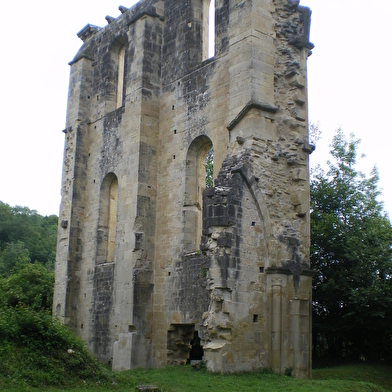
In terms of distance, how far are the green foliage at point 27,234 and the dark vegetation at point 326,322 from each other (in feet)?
61.1

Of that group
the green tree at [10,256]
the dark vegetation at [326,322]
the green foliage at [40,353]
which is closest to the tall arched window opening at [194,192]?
the dark vegetation at [326,322]

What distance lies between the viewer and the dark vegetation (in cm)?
1012

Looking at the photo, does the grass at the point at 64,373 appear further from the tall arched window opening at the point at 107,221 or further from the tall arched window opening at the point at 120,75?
the tall arched window opening at the point at 120,75

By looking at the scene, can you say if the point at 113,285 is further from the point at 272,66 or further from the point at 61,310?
the point at 272,66


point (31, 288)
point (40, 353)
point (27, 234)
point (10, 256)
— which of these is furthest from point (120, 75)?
point (27, 234)

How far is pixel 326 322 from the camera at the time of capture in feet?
57.3

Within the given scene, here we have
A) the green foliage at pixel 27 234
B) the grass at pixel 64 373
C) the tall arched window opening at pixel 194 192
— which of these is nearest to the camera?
the grass at pixel 64 373

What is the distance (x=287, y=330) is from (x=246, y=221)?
254cm

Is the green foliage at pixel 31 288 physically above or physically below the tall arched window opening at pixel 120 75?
below

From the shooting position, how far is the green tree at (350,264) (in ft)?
52.3

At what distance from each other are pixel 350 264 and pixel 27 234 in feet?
111

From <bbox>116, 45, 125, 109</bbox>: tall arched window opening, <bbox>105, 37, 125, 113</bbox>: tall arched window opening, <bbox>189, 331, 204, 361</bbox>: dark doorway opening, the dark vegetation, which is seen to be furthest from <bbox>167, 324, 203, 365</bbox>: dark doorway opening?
<bbox>116, 45, 125, 109</bbox>: tall arched window opening

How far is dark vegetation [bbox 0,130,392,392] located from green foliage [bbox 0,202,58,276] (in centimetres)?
1863

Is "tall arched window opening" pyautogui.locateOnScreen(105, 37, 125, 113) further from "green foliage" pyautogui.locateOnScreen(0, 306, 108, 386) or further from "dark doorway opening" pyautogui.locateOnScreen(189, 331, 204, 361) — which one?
"green foliage" pyautogui.locateOnScreen(0, 306, 108, 386)
